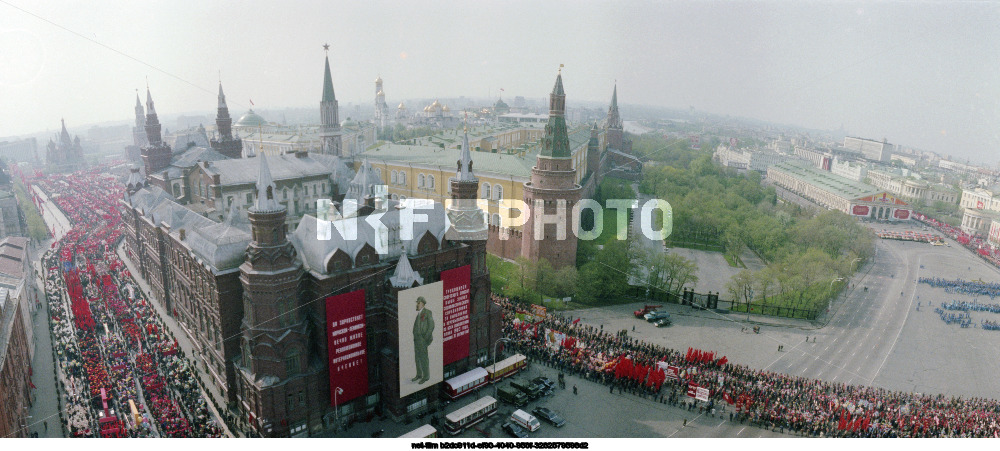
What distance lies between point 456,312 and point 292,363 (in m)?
8.17

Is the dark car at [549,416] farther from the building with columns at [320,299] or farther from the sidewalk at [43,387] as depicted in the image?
the sidewalk at [43,387]

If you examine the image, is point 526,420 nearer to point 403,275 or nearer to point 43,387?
point 403,275

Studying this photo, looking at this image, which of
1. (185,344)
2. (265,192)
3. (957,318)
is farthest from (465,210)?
(957,318)

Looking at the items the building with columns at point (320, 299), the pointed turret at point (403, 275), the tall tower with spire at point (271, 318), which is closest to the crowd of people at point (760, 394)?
the building with columns at point (320, 299)

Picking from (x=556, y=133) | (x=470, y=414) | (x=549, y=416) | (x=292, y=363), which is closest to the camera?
(x=292, y=363)

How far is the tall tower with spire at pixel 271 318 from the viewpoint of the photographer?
73.4 feet

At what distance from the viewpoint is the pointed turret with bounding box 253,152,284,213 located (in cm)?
2190

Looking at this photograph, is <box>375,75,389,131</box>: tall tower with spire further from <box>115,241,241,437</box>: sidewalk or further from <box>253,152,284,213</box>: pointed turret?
<box>253,152,284,213</box>: pointed turret

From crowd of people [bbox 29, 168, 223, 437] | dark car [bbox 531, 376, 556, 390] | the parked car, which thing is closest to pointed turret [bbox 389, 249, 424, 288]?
dark car [bbox 531, 376, 556, 390]

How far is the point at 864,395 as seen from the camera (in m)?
28.8

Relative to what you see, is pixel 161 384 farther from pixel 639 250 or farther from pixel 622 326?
pixel 639 250

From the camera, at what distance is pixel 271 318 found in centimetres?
2275

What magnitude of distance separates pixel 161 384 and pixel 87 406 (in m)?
2.97

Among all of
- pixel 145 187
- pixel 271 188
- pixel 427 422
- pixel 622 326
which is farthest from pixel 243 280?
pixel 145 187
